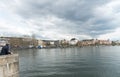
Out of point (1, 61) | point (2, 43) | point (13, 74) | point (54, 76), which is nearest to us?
point (1, 61)

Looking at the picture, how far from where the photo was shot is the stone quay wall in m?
14.2

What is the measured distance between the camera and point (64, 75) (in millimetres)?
43875

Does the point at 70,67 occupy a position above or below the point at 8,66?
below

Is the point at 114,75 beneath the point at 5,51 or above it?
beneath

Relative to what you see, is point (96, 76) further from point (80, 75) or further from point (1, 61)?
point (1, 61)

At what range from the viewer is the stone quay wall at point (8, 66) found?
46.5 ft

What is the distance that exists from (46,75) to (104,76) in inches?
502

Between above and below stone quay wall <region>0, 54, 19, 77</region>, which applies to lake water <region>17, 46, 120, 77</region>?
below

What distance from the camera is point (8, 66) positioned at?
14.7 metres

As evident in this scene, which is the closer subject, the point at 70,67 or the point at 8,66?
the point at 8,66

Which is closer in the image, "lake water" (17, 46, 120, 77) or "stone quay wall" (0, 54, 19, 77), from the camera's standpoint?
"stone quay wall" (0, 54, 19, 77)

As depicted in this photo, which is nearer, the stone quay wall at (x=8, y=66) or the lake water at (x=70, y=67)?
the stone quay wall at (x=8, y=66)

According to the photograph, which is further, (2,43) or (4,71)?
(2,43)

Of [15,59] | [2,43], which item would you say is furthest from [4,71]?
[2,43]
